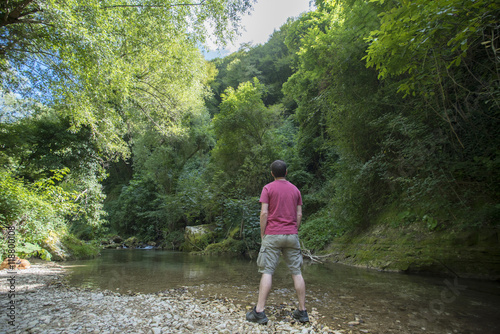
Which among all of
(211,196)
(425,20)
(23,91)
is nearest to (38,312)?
(425,20)

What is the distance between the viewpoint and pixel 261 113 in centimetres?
1466

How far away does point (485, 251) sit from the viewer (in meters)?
4.97

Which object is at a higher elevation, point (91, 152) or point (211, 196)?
point (91, 152)

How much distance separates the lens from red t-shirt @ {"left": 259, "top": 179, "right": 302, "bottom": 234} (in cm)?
306

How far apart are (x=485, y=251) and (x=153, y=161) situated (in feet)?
71.7

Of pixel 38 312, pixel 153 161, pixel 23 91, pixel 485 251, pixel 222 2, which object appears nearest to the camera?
pixel 38 312

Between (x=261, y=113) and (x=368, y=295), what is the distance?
1188cm

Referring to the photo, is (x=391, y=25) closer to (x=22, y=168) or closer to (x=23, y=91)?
(x=23, y=91)

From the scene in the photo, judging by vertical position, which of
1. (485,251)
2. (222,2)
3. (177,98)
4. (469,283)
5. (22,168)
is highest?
(222,2)

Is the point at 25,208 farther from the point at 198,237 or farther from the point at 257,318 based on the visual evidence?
the point at 198,237

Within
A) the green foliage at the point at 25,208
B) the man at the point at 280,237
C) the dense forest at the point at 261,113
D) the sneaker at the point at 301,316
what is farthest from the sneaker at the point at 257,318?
the green foliage at the point at 25,208

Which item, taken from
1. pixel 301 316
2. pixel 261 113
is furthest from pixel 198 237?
pixel 301 316

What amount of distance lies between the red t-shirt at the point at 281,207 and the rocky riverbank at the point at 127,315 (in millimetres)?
1034

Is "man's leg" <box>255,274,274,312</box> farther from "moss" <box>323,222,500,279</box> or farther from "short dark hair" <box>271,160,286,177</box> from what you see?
"moss" <box>323,222,500,279</box>
